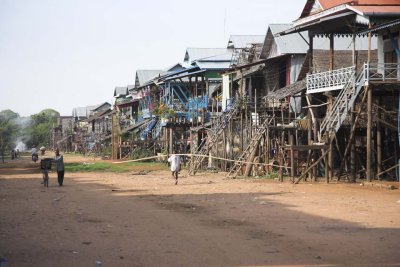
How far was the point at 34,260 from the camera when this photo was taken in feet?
32.0

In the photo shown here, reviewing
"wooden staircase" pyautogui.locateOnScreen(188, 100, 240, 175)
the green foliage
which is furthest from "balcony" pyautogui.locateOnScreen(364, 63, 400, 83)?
the green foliage

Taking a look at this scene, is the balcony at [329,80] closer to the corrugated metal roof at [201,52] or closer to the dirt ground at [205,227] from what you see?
the dirt ground at [205,227]

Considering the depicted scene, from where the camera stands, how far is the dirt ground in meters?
9.87

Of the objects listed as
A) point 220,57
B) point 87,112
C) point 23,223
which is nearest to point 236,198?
point 23,223

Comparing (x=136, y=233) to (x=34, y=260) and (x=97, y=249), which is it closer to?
(x=97, y=249)

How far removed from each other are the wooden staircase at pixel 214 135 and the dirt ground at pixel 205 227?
Answer: 11.9 m

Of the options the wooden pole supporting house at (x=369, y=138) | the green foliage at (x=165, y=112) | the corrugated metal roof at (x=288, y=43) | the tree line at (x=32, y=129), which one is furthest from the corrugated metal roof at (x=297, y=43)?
the tree line at (x=32, y=129)

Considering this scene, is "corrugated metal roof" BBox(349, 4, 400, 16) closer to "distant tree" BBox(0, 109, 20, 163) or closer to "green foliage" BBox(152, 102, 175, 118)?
"green foliage" BBox(152, 102, 175, 118)

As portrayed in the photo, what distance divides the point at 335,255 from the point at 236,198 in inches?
411

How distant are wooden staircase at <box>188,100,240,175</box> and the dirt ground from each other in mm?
11873

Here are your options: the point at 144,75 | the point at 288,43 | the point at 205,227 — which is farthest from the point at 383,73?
the point at 144,75

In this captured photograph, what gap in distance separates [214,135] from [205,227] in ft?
75.9

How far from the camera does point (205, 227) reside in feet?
44.1

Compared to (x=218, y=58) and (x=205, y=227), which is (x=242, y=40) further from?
(x=205, y=227)
